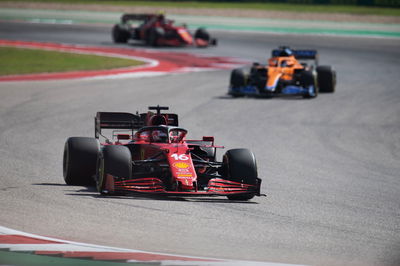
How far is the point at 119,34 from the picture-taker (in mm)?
43094

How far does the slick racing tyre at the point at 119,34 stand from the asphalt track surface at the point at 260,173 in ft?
43.3

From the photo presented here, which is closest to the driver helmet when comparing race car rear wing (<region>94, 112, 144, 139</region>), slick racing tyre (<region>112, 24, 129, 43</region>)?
race car rear wing (<region>94, 112, 144, 139</region>)

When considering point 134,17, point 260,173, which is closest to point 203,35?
point 134,17

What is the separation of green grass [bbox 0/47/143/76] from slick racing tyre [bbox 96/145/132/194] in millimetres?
17863

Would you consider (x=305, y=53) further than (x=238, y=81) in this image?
Yes

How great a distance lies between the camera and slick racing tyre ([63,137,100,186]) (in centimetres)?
1223

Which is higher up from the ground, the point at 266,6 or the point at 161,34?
the point at 266,6

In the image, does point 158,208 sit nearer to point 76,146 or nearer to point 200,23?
point 76,146

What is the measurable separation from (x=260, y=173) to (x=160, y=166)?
3256 millimetres

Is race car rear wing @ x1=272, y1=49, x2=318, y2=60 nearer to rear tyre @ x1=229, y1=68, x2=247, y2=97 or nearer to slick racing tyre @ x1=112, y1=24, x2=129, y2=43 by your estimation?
rear tyre @ x1=229, y1=68, x2=247, y2=97

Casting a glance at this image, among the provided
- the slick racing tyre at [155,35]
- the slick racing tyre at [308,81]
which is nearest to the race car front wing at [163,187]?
the slick racing tyre at [308,81]

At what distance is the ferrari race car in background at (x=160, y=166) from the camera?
11312 mm

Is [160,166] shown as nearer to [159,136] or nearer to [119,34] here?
[159,136]

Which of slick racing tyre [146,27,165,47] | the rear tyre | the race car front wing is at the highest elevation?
the race car front wing
